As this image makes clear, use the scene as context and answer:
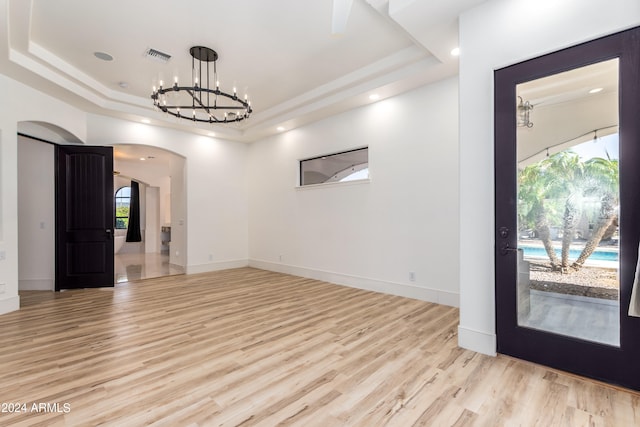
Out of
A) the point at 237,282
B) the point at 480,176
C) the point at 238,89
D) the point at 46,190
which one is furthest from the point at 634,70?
the point at 46,190

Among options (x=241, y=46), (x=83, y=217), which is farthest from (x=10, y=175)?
(x=241, y=46)

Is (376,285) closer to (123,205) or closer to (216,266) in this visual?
(216,266)

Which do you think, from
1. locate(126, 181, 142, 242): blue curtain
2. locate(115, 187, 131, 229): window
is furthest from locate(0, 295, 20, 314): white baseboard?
locate(115, 187, 131, 229): window

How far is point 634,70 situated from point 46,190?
770 centimetres

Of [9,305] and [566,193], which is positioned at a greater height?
[566,193]

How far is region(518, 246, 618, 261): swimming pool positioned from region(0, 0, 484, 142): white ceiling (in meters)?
2.28

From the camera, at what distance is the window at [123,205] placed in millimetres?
13117

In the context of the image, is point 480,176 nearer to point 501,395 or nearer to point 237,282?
point 501,395

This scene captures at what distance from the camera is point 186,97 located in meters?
5.60

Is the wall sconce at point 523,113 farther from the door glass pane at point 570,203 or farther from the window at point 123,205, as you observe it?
the window at point 123,205

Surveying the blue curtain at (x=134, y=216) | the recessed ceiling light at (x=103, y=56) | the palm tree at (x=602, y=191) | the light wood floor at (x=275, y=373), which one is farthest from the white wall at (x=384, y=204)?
the blue curtain at (x=134, y=216)

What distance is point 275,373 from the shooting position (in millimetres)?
2359

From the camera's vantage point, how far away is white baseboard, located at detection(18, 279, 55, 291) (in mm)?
5172

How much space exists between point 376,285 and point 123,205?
1293cm
